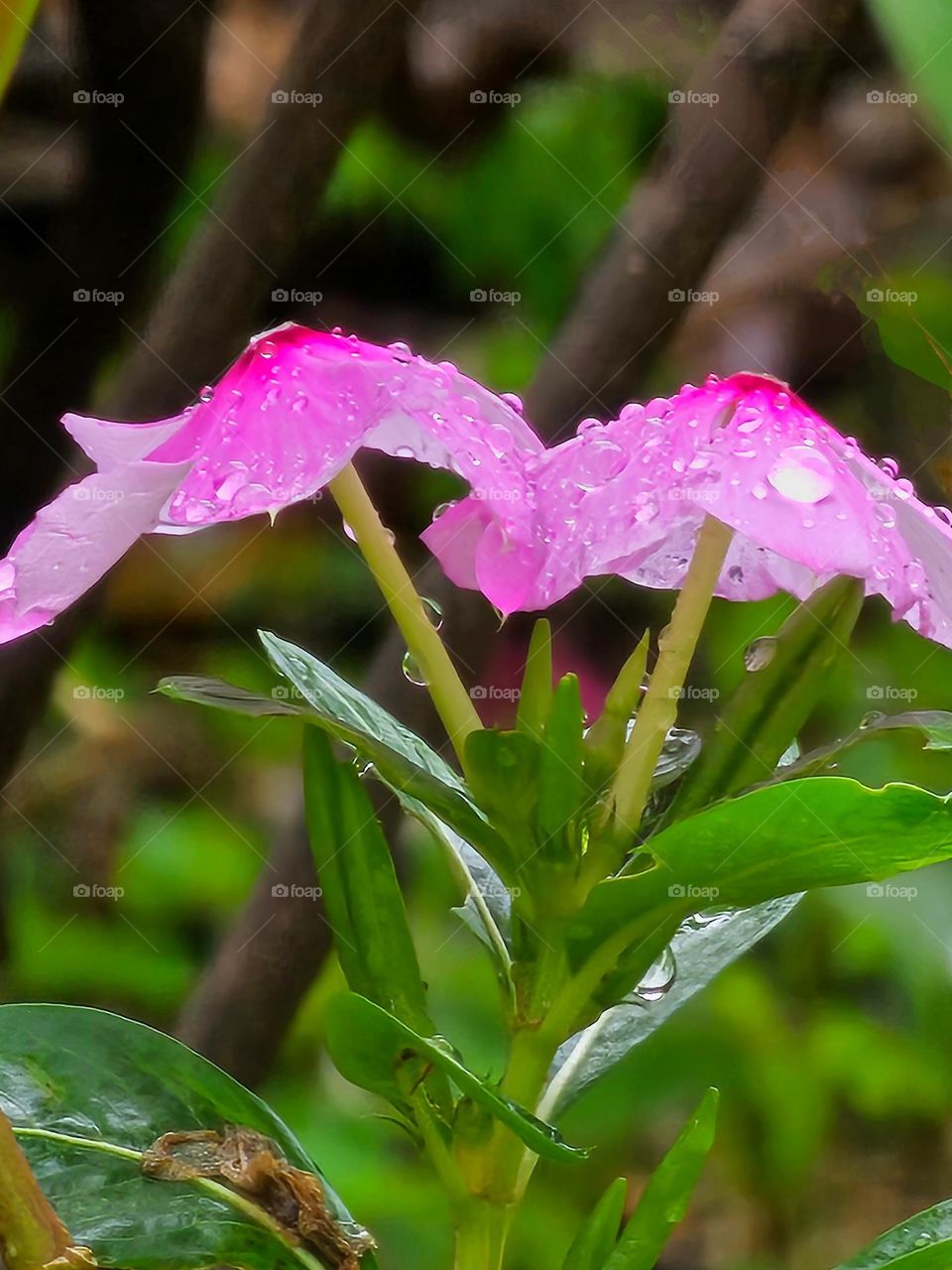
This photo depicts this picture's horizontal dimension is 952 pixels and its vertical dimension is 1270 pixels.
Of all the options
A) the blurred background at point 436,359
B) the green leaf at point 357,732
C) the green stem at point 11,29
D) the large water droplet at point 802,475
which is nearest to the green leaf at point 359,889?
the green leaf at point 357,732

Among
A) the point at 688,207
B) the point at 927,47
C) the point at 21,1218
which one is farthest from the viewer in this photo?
the point at 688,207

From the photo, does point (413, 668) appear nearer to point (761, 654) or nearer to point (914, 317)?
point (761, 654)

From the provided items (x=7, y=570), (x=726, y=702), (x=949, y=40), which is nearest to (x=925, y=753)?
(x=949, y=40)

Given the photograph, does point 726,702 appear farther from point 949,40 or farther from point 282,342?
point 949,40

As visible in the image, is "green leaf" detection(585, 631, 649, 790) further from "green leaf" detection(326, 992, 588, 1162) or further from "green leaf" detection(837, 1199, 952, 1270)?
"green leaf" detection(837, 1199, 952, 1270)

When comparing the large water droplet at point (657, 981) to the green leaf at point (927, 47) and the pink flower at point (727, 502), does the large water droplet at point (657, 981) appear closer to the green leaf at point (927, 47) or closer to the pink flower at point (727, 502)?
the pink flower at point (727, 502)

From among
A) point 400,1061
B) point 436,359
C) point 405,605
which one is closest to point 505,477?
point 405,605
